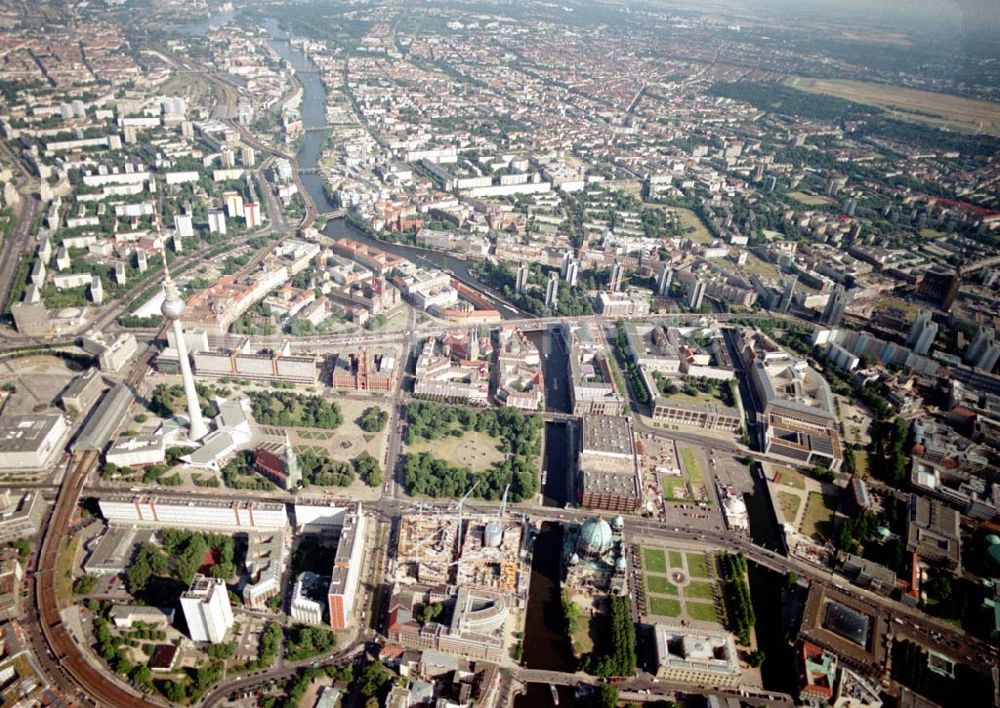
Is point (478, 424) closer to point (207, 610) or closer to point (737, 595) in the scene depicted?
point (737, 595)

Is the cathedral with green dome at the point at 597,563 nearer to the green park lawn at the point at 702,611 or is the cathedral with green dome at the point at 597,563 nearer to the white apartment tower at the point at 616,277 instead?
the green park lawn at the point at 702,611

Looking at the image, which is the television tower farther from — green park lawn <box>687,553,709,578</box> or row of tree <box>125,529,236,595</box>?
green park lawn <box>687,553,709,578</box>

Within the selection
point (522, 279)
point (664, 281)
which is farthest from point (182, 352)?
point (664, 281)

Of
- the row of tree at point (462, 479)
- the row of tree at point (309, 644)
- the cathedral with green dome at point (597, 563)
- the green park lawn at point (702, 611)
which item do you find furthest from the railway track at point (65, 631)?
the green park lawn at point (702, 611)

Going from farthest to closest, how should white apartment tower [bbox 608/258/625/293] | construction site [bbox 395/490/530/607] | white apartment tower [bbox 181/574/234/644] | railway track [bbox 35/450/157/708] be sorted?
1. white apartment tower [bbox 608/258/625/293]
2. construction site [bbox 395/490/530/607]
3. white apartment tower [bbox 181/574/234/644]
4. railway track [bbox 35/450/157/708]

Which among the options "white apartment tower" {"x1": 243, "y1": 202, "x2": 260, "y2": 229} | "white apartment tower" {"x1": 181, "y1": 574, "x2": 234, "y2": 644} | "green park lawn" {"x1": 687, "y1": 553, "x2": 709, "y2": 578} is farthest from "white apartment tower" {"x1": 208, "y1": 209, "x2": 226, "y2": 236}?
"green park lawn" {"x1": 687, "y1": 553, "x2": 709, "y2": 578}

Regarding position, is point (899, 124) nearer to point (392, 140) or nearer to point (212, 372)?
point (392, 140)

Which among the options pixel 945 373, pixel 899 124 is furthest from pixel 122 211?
pixel 899 124
